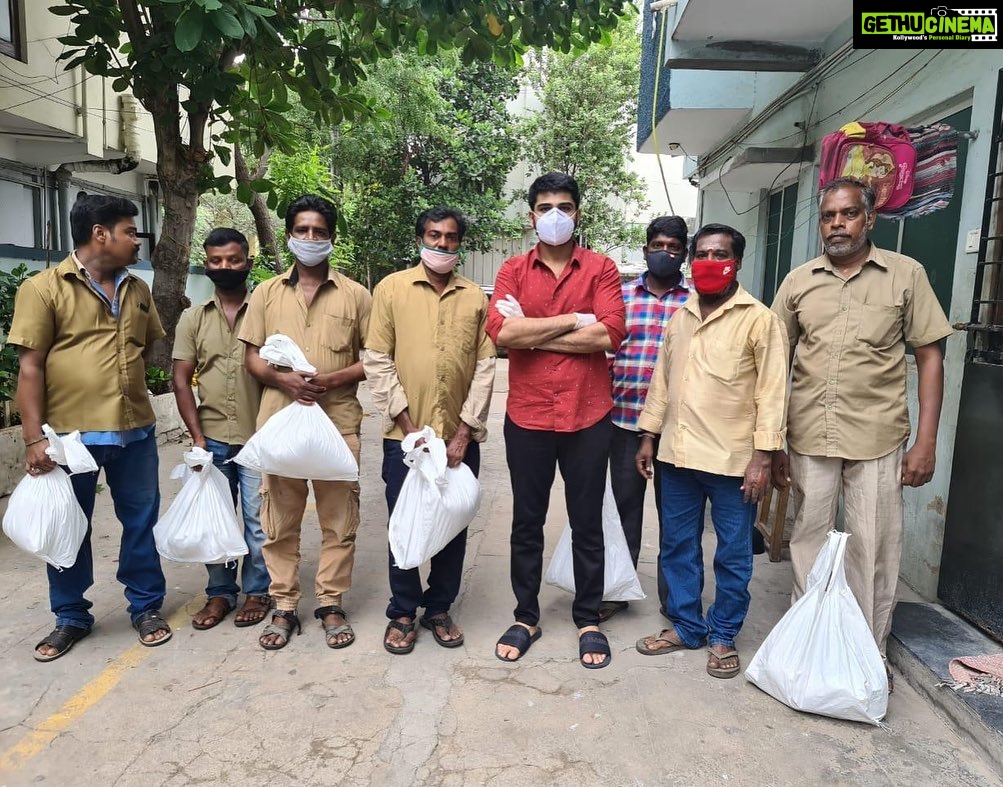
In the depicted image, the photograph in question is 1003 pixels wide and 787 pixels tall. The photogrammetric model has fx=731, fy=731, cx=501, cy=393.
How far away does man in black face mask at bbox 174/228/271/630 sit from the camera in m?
3.37

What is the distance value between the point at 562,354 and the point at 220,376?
62.9 inches

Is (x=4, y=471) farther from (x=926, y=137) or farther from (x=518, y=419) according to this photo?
(x=926, y=137)

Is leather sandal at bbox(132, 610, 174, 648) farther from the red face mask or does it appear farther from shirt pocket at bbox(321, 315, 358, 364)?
the red face mask

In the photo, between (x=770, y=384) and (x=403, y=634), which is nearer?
(x=770, y=384)

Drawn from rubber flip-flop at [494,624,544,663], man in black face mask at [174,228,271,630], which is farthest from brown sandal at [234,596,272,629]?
rubber flip-flop at [494,624,544,663]

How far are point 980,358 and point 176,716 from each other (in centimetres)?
372

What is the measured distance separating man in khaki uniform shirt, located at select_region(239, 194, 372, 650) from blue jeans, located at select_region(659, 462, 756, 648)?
1.44m

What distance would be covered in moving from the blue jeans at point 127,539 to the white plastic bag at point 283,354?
2.54 ft

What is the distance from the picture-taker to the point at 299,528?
3.35 metres

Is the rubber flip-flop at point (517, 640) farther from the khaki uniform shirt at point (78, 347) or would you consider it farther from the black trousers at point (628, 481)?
the khaki uniform shirt at point (78, 347)

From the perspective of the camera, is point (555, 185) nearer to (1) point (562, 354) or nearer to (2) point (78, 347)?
(1) point (562, 354)

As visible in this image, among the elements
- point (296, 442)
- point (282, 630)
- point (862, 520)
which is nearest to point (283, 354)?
point (296, 442)

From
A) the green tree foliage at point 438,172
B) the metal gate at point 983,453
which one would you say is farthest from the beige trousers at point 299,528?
the green tree foliage at point 438,172

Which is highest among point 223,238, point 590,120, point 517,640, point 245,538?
point 590,120
